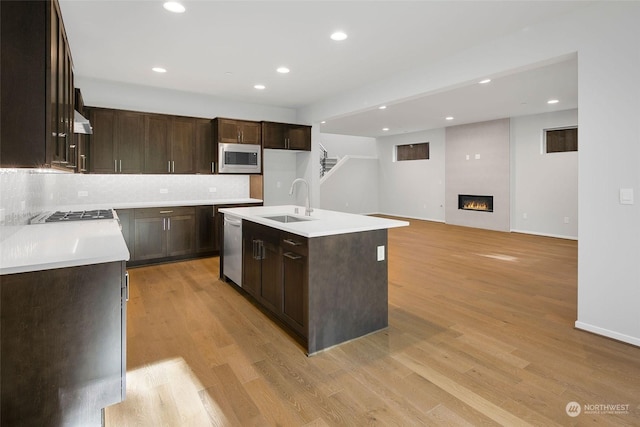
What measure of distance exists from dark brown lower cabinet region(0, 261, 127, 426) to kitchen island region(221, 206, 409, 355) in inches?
46.5

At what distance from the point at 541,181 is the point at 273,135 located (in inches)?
232

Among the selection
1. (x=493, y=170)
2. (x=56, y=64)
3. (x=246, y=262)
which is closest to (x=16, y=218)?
(x=56, y=64)

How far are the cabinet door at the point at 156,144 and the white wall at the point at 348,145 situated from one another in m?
7.04

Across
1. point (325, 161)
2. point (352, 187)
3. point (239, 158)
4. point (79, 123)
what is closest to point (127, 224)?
point (79, 123)

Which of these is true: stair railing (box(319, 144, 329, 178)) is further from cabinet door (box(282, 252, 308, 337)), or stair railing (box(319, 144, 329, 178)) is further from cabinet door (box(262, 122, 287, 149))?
cabinet door (box(282, 252, 308, 337))

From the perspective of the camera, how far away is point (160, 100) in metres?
5.53

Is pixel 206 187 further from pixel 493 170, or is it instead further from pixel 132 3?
pixel 493 170

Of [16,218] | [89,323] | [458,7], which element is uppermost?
[458,7]

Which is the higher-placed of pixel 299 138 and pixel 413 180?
pixel 299 138

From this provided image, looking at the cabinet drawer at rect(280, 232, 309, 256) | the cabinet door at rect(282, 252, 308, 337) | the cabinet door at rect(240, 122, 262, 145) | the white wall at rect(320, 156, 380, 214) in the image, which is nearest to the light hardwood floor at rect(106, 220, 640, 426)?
the cabinet door at rect(282, 252, 308, 337)

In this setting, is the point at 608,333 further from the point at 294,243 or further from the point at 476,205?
the point at 476,205

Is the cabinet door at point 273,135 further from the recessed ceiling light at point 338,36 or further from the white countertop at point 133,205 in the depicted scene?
the recessed ceiling light at point 338,36

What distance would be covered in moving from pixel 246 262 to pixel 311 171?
349 cm

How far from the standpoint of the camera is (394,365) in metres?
2.40
